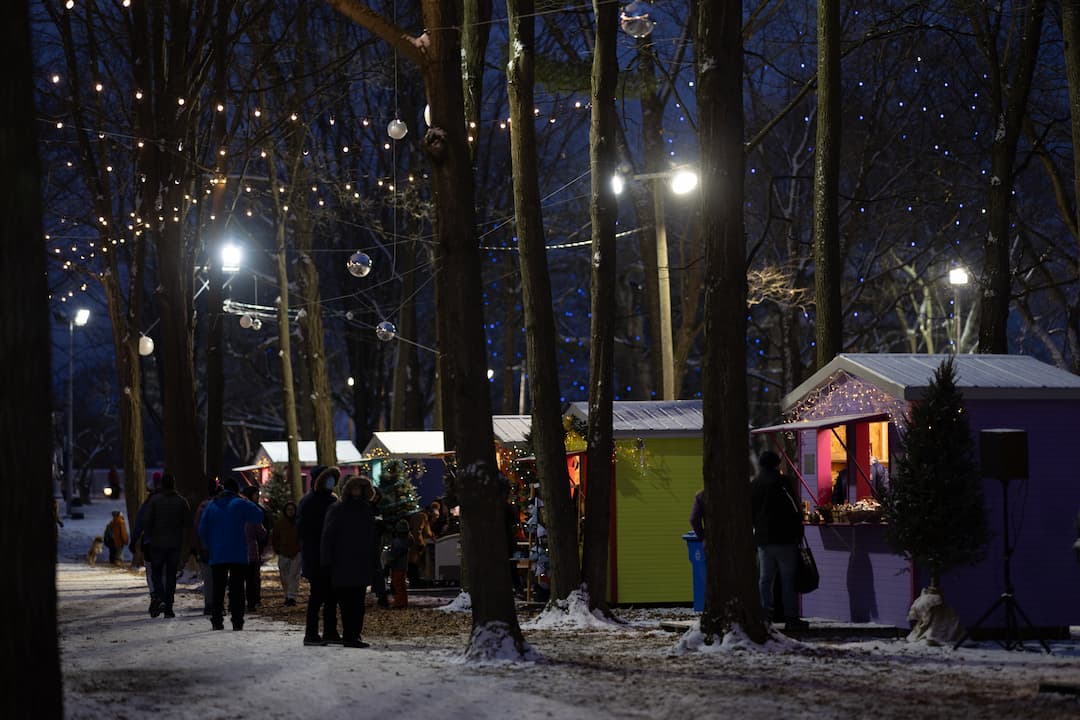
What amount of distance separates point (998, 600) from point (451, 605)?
7.92m

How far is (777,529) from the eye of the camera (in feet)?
50.9

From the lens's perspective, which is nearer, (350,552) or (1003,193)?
(350,552)

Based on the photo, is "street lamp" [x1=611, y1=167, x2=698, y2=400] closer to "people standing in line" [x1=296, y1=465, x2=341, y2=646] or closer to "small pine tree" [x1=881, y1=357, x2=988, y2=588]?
"small pine tree" [x1=881, y1=357, x2=988, y2=588]

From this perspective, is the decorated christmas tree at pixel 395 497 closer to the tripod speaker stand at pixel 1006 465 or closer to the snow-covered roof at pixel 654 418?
the snow-covered roof at pixel 654 418

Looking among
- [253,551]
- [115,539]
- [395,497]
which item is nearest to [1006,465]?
[253,551]

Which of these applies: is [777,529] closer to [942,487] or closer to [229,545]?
[942,487]

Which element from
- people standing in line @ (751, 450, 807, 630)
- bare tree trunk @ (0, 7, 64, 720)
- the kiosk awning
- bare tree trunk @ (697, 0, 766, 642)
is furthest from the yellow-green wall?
bare tree trunk @ (0, 7, 64, 720)

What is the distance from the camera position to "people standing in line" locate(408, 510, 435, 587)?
24375 millimetres

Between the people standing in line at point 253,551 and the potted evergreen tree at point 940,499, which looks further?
the people standing in line at point 253,551

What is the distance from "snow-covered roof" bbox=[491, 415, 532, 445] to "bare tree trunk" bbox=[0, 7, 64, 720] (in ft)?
69.0

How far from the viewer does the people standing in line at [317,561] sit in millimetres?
14344

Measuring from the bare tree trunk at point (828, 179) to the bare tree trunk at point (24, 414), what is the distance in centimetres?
1382

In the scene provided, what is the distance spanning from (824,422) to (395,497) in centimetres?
954

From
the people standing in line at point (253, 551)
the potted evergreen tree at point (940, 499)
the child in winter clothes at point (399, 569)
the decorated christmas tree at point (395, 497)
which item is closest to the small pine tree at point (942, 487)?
the potted evergreen tree at point (940, 499)
